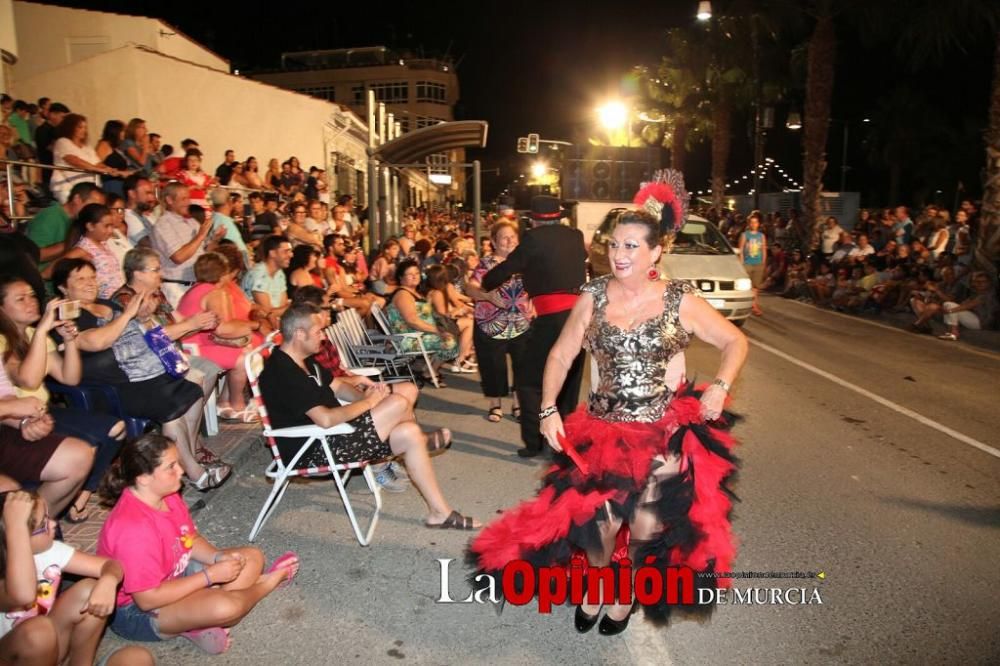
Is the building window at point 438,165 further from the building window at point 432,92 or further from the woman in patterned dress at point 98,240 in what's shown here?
the woman in patterned dress at point 98,240

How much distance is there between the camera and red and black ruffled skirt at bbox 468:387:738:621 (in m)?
3.34

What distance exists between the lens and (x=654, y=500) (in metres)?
3.39

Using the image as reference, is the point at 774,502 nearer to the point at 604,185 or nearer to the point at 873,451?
the point at 873,451

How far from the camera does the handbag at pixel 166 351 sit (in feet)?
16.5

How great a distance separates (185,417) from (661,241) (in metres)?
3.59

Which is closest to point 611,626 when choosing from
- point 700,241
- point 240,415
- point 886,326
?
point 240,415

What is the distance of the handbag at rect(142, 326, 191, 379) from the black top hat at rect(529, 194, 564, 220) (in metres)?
2.89

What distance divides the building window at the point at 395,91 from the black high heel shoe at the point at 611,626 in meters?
72.8

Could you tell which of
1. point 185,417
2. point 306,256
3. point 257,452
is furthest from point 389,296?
point 185,417

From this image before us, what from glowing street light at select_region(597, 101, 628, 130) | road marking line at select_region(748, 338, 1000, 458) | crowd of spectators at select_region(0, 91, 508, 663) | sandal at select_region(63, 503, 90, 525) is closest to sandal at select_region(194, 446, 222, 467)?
crowd of spectators at select_region(0, 91, 508, 663)

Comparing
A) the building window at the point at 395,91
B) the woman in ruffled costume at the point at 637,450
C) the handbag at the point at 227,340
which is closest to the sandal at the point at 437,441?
the woman in ruffled costume at the point at 637,450

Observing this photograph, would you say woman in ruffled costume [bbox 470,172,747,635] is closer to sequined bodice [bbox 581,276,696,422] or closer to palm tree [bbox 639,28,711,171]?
sequined bodice [bbox 581,276,696,422]

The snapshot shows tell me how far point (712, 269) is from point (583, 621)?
381 inches

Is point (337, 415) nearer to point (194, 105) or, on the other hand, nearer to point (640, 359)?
point (640, 359)
